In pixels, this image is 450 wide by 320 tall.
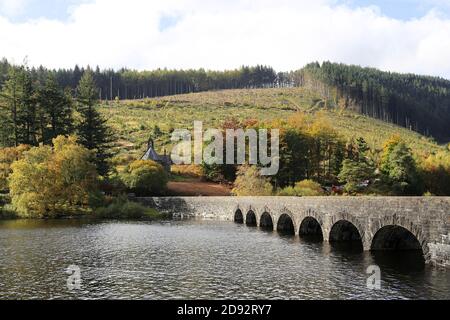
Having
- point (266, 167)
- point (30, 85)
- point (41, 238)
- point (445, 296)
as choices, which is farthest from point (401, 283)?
point (30, 85)

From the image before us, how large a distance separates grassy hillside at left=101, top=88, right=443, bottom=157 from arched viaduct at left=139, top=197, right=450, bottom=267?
6224 centimetres

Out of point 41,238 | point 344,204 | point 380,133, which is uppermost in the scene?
point 380,133

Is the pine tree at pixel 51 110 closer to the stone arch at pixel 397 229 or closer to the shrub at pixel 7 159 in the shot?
the shrub at pixel 7 159

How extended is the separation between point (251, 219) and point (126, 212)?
1774cm

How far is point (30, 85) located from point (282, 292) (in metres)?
68.1

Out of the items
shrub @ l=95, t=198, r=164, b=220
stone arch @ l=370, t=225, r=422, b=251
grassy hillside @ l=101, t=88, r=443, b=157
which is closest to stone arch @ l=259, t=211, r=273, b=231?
shrub @ l=95, t=198, r=164, b=220

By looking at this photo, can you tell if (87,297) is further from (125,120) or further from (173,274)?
(125,120)

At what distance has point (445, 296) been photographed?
20438mm

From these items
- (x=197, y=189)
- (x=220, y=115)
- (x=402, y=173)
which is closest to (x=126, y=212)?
(x=197, y=189)

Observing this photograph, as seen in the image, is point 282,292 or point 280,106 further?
point 280,106

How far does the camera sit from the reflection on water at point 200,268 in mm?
21859

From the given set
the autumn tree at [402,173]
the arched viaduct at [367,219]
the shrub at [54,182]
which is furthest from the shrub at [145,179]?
the autumn tree at [402,173]

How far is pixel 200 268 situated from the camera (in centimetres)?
2761

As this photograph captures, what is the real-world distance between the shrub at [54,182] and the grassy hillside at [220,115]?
131 ft
